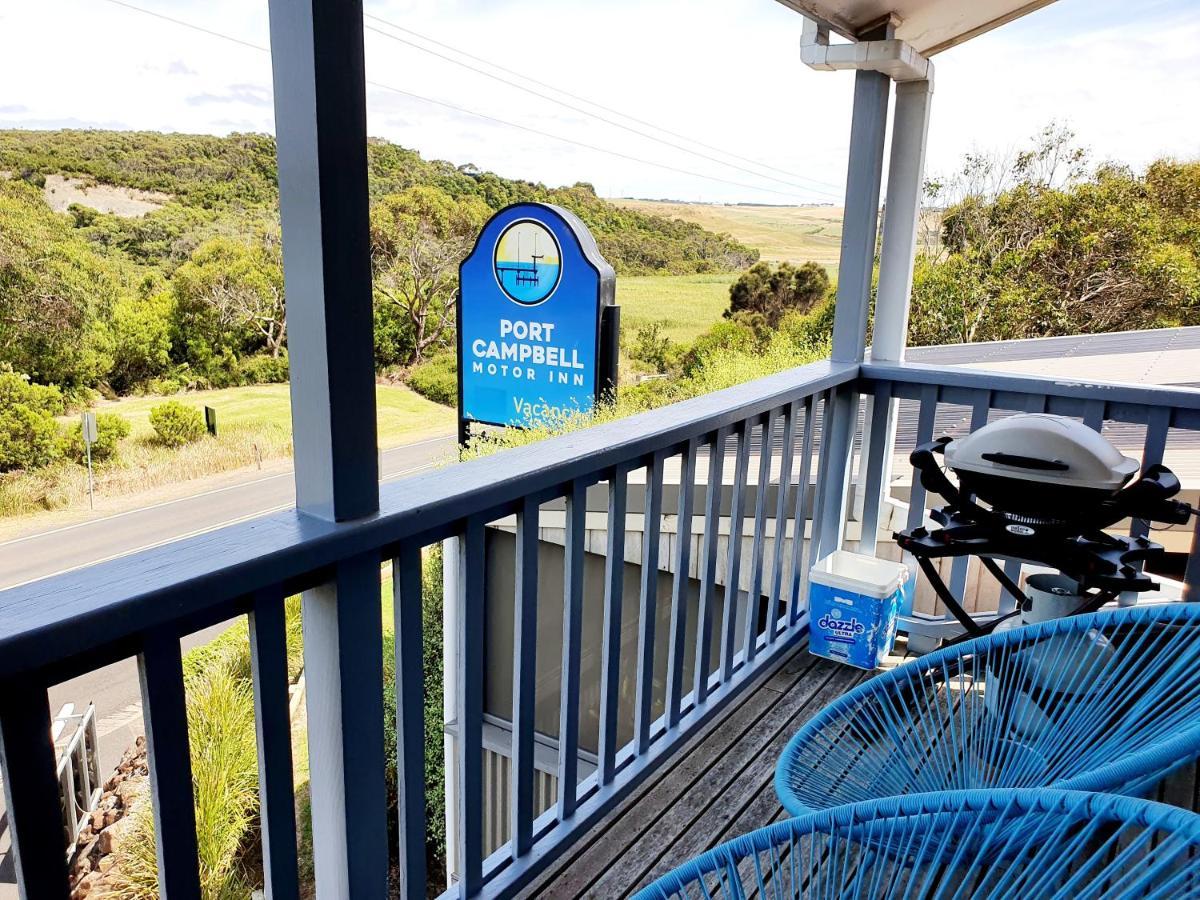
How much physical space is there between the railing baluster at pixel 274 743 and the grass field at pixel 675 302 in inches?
304

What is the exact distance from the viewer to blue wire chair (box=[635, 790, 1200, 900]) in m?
0.84

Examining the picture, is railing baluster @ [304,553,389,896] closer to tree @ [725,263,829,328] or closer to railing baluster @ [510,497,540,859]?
railing baluster @ [510,497,540,859]

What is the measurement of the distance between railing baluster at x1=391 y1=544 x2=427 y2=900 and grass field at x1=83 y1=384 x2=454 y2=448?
2.53ft

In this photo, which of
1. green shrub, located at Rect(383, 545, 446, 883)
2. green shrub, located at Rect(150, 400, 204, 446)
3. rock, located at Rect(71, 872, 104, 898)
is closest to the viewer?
green shrub, located at Rect(150, 400, 204, 446)

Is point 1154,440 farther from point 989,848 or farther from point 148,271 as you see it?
point 148,271

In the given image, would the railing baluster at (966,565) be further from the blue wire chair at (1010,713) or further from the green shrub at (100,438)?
the green shrub at (100,438)

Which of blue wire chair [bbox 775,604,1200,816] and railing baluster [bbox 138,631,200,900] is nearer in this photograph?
Answer: railing baluster [bbox 138,631,200,900]

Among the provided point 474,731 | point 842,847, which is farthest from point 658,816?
point 842,847

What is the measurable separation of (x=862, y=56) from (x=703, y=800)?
7.89ft

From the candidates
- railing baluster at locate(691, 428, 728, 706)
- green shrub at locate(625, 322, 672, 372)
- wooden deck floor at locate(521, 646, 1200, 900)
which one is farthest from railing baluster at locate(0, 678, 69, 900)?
green shrub at locate(625, 322, 672, 372)

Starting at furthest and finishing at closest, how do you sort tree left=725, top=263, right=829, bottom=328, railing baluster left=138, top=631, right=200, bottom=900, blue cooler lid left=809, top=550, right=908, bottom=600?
tree left=725, top=263, right=829, bottom=328 < blue cooler lid left=809, top=550, right=908, bottom=600 < railing baluster left=138, top=631, right=200, bottom=900

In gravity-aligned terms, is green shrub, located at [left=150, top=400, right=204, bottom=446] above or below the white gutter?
below

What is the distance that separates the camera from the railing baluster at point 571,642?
189cm

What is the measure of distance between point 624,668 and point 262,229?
14.2ft
